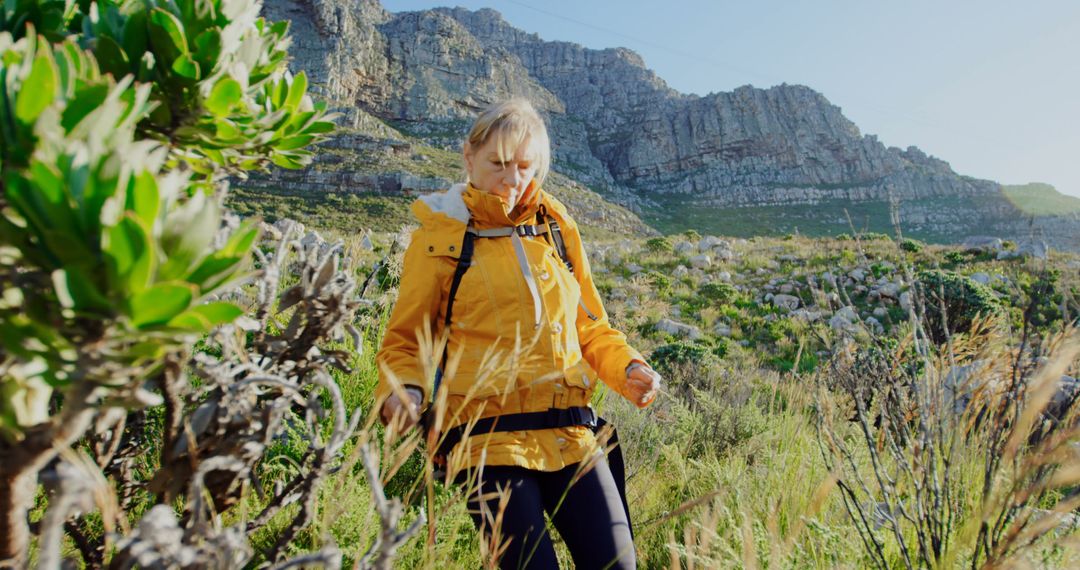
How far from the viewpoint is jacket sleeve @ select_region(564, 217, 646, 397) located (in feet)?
6.39

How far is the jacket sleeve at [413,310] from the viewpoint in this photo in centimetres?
171

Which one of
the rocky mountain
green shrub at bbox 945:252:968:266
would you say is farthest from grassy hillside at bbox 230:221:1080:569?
the rocky mountain

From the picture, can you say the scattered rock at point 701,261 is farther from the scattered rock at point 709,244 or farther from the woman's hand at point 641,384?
the woman's hand at point 641,384

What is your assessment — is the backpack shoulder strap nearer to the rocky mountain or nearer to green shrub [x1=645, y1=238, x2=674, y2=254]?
green shrub [x1=645, y1=238, x2=674, y2=254]

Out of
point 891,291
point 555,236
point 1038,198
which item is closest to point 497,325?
point 555,236

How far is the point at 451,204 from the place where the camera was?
1.90 metres

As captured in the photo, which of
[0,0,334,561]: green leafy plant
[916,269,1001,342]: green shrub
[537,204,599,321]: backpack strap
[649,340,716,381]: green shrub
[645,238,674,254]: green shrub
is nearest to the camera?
[0,0,334,561]: green leafy plant

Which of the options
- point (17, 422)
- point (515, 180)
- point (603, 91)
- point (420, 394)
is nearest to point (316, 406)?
point (17, 422)

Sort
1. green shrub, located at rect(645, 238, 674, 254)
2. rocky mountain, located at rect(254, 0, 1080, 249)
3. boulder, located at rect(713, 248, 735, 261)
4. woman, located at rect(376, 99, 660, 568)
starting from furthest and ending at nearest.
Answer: rocky mountain, located at rect(254, 0, 1080, 249) < green shrub, located at rect(645, 238, 674, 254) < boulder, located at rect(713, 248, 735, 261) < woman, located at rect(376, 99, 660, 568)

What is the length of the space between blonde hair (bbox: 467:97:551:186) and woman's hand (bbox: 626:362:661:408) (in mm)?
833

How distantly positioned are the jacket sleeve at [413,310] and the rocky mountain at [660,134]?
1480 inches

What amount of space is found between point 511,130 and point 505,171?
158mm

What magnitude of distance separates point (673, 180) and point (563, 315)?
76.0 metres

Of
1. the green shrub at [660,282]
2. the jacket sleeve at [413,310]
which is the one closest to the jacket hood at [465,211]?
the jacket sleeve at [413,310]
